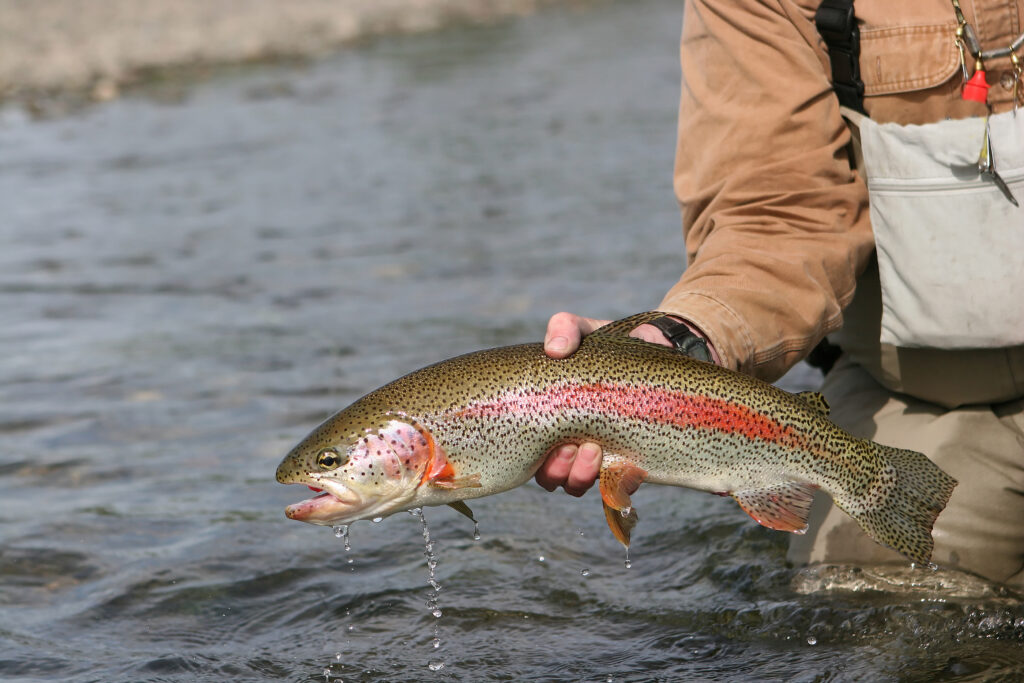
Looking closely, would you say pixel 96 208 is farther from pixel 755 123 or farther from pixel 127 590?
pixel 755 123

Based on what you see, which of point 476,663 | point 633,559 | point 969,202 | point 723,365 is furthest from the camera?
point 633,559

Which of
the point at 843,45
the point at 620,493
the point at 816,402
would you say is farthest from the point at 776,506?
the point at 843,45

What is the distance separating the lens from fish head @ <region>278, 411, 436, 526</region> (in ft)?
8.95

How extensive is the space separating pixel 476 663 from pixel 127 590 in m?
1.31

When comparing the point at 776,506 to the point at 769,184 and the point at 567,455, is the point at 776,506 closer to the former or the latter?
the point at 567,455

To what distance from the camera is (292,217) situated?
33.3ft

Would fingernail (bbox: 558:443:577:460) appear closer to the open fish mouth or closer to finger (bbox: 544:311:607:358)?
finger (bbox: 544:311:607:358)

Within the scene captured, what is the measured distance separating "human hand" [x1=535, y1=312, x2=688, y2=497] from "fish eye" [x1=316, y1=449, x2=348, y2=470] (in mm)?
469

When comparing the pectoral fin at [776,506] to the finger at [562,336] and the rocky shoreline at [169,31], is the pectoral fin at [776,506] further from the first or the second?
the rocky shoreline at [169,31]

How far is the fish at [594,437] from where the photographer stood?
9.02 feet

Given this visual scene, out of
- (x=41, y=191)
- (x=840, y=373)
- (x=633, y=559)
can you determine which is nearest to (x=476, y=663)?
(x=633, y=559)

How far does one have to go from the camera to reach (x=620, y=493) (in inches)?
113

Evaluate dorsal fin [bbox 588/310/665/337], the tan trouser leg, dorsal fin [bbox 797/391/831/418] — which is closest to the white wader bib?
the tan trouser leg

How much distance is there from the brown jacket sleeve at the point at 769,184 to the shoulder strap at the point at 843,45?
0.04 m
